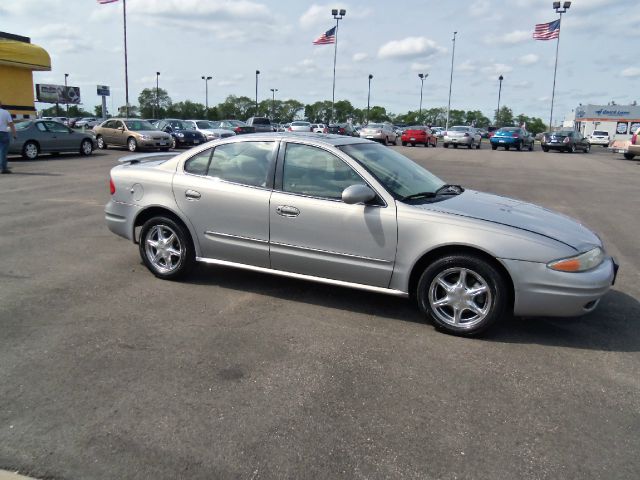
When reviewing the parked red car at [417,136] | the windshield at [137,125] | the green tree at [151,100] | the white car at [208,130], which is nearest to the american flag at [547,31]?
the parked red car at [417,136]

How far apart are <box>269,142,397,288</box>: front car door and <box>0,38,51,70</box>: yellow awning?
2276 centimetres

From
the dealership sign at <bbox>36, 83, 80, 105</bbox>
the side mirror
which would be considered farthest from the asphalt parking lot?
the dealership sign at <bbox>36, 83, 80, 105</bbox>

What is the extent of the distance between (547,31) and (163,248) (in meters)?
43.9

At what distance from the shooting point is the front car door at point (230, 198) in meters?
5.00

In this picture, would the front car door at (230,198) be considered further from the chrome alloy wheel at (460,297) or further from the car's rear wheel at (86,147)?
the car's rear wheel at (86,147)

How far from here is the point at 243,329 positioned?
172 inches

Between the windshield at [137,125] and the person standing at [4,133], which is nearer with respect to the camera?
the person standing at [4,133]

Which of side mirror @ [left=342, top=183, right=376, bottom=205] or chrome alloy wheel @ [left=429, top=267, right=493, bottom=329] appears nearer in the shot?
chrome alloy wheel @ [left=429, top=267, right=493, bottom=329]

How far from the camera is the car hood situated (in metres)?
4.34

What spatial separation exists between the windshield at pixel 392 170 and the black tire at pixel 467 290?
0.76 metres

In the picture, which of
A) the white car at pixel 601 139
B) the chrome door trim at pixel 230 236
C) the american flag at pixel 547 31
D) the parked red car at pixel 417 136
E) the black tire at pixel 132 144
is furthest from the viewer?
the white car at pixel 601 139

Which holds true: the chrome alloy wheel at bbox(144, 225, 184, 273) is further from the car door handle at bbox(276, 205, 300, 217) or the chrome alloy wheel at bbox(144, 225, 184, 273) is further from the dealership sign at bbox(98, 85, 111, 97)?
the dealership sign at bbox(98, 85, 111, 97)

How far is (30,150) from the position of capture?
18.3 metres

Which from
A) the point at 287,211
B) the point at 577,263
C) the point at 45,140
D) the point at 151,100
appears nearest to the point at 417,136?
the point at 45,140
